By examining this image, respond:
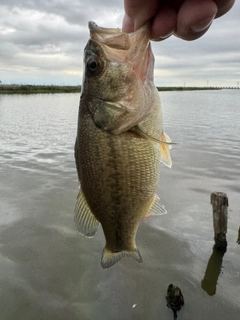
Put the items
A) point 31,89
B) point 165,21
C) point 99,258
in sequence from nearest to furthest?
point 165,21
point 99,258
point 31,89

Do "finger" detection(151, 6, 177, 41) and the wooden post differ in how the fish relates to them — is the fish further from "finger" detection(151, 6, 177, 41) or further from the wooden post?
the wooden post

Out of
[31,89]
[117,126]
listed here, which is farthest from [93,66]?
[31,89]

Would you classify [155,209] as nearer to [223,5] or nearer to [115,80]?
[115,80]

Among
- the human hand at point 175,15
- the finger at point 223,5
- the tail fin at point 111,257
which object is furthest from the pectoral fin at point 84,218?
the finger at point 223,5

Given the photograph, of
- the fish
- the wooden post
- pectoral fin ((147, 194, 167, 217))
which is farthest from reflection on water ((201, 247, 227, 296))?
the fish

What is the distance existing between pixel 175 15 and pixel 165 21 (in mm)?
81

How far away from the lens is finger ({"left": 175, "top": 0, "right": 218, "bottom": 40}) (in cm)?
192

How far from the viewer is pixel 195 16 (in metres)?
1.98

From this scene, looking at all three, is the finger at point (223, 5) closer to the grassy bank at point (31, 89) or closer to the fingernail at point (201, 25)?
the fingernail at point (201, 25)

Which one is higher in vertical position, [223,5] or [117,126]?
[223,5]

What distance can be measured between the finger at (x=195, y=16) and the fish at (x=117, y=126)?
396mm

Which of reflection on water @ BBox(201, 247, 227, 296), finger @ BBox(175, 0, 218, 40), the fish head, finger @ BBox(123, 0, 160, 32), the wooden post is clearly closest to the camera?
finger @ BBox(175, 0, 218, 40)

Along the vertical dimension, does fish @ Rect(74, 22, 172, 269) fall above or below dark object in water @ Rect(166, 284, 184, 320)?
above

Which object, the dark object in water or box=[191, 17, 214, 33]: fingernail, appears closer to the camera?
box=[191, 17, 214, 33]: fingernail
